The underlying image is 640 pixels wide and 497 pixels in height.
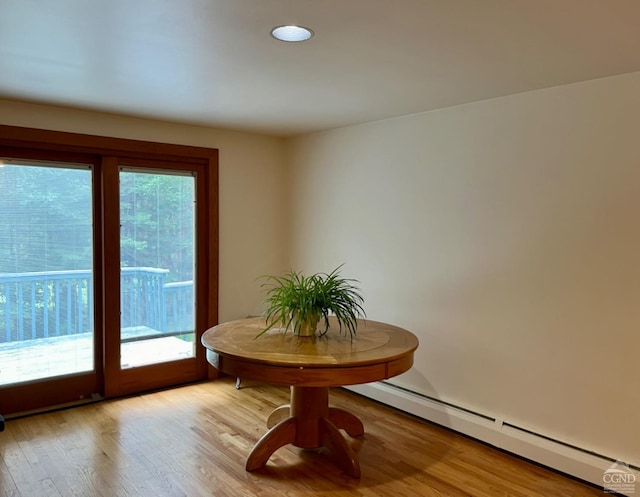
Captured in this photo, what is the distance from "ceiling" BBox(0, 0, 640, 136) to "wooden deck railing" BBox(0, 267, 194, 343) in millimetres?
1266

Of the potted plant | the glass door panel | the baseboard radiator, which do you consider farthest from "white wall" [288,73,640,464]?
the glass door panel

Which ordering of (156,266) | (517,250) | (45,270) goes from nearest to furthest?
1. (517,250)
2. (45,270)
3. (156,266)

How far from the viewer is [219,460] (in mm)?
2836

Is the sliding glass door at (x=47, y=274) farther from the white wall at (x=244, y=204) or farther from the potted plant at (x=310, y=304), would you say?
the potted plant at (x=310, y=304)

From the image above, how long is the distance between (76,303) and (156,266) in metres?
0.65

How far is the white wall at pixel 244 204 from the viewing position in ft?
13.6

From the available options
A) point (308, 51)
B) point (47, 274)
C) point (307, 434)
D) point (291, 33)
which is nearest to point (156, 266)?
point (47, 274)

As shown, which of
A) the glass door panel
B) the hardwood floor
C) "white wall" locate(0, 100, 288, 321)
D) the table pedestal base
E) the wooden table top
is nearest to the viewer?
the wooden table top

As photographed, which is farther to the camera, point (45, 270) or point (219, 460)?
point (45, 270)

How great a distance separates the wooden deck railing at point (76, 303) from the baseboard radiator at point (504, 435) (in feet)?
5.80

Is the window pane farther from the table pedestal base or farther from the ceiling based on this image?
the table pedestal base

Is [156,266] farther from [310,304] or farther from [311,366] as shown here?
[311,366]

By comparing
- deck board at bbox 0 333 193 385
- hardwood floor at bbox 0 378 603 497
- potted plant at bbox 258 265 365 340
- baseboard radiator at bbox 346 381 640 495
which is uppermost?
potted plant at bbox 258 265 365 340

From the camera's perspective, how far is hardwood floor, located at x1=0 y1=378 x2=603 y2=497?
2541mm
